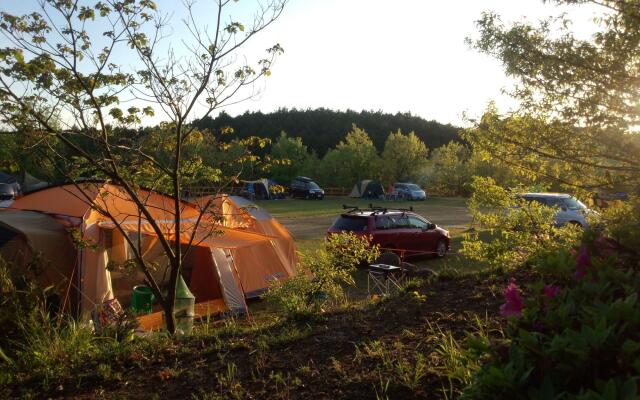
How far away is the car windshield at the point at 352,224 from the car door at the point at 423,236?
1.61 metres

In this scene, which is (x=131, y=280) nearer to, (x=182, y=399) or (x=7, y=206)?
(x=7, y=206)

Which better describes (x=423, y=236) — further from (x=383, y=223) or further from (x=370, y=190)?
(x=370, y=190)

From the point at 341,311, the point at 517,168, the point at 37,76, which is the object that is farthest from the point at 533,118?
the point at 37,76

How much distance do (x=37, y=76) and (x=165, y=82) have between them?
111 centimetres

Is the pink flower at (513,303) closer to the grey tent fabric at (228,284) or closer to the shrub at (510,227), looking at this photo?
the shrub at (510,227)

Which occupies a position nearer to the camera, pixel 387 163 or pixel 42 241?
pixel 42 241

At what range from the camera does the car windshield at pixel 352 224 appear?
534 inches

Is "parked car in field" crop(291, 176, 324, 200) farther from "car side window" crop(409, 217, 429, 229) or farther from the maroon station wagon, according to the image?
"car side window" crop(409, 217, 429, 229)

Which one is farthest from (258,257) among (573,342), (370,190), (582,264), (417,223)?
(370,190)

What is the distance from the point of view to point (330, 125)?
103312 mm

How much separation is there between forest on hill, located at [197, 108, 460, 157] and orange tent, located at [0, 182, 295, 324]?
285 feet

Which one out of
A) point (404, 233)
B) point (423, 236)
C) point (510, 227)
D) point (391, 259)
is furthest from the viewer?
point (423, 236)

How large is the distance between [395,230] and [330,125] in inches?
3557

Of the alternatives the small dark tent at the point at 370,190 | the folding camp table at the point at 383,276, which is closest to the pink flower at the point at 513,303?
the folding camp table at the point at 383,276
